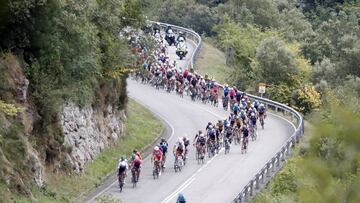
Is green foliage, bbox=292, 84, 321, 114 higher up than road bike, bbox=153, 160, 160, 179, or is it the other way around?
road bike, bbox=153, 160, 160, 179

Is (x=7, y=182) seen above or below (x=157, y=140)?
above

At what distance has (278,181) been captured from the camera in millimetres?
26375

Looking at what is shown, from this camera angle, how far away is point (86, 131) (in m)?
29.2

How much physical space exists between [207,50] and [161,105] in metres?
25.4

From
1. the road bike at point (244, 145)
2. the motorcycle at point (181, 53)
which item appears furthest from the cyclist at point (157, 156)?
the motorcycle at point (181, 53)

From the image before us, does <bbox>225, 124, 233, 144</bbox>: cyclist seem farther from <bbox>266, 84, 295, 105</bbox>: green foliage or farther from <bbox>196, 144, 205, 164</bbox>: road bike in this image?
<bbox>266, 84, 295, 105</bbox>: green foliage

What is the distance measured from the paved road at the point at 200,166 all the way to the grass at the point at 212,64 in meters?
13.9

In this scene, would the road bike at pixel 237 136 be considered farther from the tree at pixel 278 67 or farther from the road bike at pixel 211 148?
the tree at pixel 278 67

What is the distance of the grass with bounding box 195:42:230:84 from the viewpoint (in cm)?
6020

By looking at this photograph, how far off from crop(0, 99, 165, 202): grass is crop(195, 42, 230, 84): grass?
1582 centimetres

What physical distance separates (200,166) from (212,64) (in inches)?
1314

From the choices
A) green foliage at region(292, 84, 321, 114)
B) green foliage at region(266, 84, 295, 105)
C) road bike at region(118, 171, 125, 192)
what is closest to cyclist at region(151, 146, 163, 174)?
road bike at region(118, 171, 125, 192)

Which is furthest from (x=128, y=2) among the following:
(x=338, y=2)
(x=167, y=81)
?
(x=338, y=2)

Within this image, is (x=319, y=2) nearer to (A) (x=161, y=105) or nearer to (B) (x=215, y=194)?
(A) (x=161, y=105)
